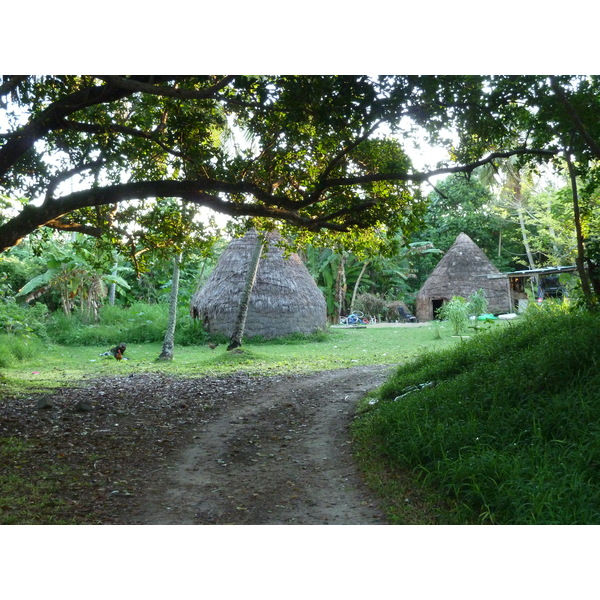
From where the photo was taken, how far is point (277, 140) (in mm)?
5895

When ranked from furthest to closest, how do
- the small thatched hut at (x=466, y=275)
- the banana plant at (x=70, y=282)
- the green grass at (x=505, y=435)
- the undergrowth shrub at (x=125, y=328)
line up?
the undergrowth shrub at (x=125, y=328)
the banana plant at (x=70, y=282)
the small thatched hut at (x=466, y=275)
the green grass at (x=505, y=435)

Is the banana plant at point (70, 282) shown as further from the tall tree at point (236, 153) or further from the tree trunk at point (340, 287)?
the tall tree at point (236, 153)

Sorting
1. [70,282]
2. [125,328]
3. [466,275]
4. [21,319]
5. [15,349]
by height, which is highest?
[70,282]

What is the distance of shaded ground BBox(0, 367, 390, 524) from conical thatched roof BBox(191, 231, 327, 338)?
6832 mm

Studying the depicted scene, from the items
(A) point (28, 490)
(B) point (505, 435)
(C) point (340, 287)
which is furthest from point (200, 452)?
(C) point (340, 287)

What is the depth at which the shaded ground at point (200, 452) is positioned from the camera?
322cm

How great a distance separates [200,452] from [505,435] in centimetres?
230

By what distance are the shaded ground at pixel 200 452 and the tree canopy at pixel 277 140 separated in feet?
6.32

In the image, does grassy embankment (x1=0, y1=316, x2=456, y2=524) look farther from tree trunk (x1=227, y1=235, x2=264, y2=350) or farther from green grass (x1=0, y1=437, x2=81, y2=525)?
tree trunk (x1=227, y1=235, x2=264, y2=350)

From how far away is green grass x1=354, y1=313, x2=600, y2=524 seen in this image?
281 centimetres

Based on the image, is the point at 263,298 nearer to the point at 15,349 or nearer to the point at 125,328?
the point at 125,328

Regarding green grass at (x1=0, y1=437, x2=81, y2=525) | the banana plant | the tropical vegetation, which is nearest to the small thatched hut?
the tropical vegetation

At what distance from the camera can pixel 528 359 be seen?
4406mm

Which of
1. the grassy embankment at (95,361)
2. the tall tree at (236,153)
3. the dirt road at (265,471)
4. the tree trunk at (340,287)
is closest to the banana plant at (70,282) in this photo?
the grassy embankment at (95,361)
